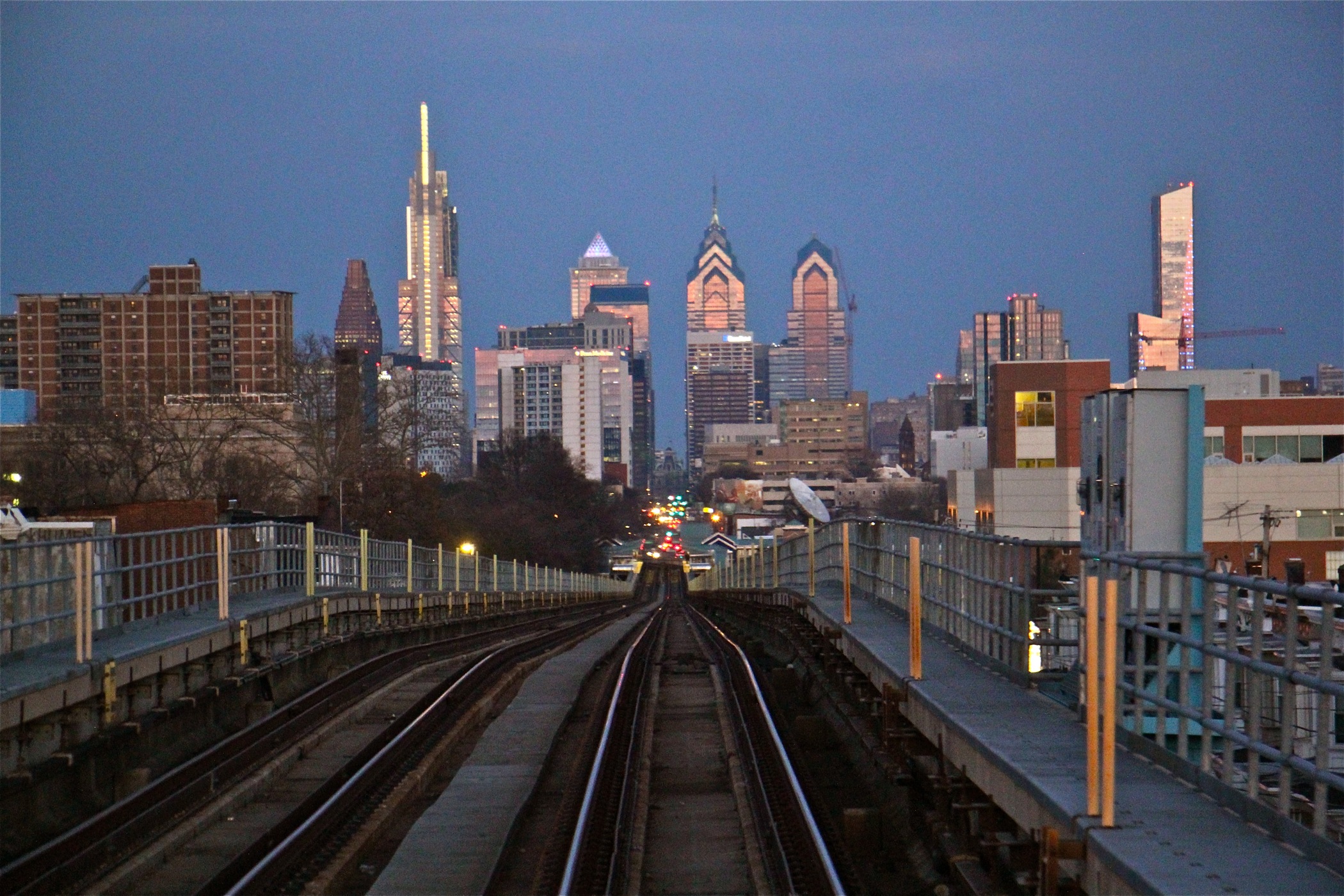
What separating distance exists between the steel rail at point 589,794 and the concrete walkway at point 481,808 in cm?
49

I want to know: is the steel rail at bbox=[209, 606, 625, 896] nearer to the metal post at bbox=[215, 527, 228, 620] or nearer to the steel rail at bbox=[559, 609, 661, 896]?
the steel rail at bbox=[559, 609, 661, 896]

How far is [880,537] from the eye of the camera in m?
17.5

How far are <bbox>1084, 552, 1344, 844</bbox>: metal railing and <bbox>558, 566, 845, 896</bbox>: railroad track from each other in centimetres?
233

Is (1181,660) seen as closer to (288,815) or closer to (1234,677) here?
(1234,677)

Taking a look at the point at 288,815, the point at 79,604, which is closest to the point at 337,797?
the point at 288,815

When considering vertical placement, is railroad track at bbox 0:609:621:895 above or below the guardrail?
below

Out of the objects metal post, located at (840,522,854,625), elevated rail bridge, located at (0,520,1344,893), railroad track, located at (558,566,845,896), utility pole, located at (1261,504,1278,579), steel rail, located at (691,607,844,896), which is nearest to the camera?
elevated rail bridge, located at (0,520,1344,893)

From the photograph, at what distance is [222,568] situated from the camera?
16141mm

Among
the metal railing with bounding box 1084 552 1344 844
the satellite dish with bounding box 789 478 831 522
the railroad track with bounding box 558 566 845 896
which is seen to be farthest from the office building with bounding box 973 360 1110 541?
the metal railing with bounding box 1084 552 1344 844

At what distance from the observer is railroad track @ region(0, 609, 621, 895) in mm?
9312

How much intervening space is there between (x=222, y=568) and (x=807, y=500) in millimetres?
11512

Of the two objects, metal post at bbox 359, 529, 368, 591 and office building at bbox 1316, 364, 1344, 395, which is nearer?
metal post at bbox 359, 529, 368, 591

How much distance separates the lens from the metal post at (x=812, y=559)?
844 inches

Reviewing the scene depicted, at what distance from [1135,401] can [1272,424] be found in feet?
151
